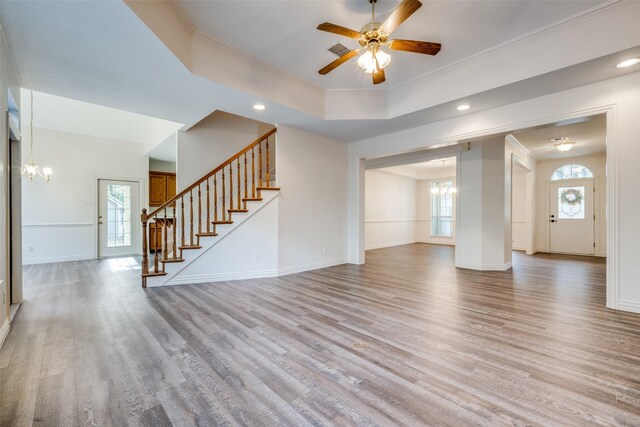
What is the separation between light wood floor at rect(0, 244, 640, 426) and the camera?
5.24 ft

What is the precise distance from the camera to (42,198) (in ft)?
21.2

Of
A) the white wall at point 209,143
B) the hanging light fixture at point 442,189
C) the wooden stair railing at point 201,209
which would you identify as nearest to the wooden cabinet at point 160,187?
the wooden stair railing at point 201,209

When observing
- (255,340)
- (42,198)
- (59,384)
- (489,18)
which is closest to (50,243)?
(42,198)

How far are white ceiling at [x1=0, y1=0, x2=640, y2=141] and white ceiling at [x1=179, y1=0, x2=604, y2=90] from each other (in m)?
0.01

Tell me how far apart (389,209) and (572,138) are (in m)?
5.27

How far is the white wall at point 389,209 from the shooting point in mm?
9328

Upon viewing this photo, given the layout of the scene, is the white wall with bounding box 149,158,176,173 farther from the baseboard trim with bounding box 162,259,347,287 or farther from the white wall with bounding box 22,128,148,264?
the baseboard trim with bounding box 162,259,347,287

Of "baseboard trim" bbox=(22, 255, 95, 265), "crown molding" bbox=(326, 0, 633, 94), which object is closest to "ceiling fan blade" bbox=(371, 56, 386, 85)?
"crown molding" bbox=(326, 0, 633, 94)

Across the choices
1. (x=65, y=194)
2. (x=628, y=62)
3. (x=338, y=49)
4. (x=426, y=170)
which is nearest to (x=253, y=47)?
(x=338, y=49)

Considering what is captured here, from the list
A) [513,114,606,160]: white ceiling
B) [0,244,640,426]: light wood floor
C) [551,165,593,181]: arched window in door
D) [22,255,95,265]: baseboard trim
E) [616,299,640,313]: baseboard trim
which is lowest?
[0,244,640,426]: light wood floor

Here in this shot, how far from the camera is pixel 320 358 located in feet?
7.14

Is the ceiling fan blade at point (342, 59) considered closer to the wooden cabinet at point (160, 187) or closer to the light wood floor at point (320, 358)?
the light wood floor at point (320, 358)

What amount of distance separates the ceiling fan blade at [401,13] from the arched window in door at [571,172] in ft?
29.0

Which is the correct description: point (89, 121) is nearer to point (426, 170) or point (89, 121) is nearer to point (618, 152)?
point (618, 152)
